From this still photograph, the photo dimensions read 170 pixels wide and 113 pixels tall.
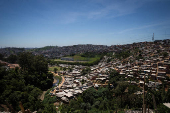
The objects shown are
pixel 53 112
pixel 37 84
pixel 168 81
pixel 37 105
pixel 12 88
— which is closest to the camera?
pixel 53 112

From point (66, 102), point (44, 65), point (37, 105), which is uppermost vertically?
point (44, 65)

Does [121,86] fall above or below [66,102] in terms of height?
above

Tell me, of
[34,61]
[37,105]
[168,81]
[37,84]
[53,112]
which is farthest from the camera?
[34,61]

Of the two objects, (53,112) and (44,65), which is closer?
(53,112)

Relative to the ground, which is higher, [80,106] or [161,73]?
[161,73]

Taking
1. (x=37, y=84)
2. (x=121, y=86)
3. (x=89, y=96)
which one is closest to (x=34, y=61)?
(x=37, y=84)

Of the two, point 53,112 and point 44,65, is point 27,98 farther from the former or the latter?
point 44,65

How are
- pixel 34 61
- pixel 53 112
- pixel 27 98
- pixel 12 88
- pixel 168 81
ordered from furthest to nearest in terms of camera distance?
pixel 34 61, pixel 168 81, pixel 12 88, pixel 27 98, pixel 53 112

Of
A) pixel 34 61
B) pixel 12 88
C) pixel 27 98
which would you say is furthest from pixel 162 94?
pixel 34 61

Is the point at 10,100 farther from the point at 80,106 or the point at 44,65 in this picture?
the point at 44,65
